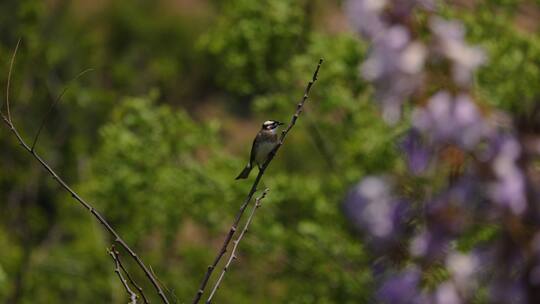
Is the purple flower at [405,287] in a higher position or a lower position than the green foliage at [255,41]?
lower

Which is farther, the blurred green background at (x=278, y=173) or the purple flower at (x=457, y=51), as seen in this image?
the blurred green background at (x=278, y=173)

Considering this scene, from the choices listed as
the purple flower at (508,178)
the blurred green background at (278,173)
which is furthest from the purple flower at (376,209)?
the blurred green background at (278,173)

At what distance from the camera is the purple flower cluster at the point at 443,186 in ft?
7.65

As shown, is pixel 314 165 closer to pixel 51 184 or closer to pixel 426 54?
pixel 51 184

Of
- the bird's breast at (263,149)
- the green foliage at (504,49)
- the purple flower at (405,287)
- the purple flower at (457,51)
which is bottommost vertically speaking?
the purple flower at (405,287)

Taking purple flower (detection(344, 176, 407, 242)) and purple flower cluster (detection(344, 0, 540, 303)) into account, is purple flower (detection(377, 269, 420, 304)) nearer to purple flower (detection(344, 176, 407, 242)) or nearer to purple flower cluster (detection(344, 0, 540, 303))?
purple flower cluster (detection(344, 0, 540, 303))

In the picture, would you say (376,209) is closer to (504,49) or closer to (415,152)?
(415,152)

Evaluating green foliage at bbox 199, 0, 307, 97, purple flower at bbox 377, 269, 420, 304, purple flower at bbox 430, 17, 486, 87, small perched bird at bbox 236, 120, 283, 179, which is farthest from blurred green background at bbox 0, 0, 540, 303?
purple flower at bbox 377, 269, 420, 304

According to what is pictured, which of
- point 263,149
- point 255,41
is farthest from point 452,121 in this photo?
point 255,41

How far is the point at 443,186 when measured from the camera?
2523mm

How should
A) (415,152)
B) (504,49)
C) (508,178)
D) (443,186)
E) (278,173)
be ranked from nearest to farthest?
(508,178) → (443,186) → (415,152) → (504,49) → (278,173)

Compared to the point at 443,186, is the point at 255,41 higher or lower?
higher

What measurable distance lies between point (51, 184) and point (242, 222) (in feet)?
43.4

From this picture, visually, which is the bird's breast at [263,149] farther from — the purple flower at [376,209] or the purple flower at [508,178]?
the purple flower at [508,178]
